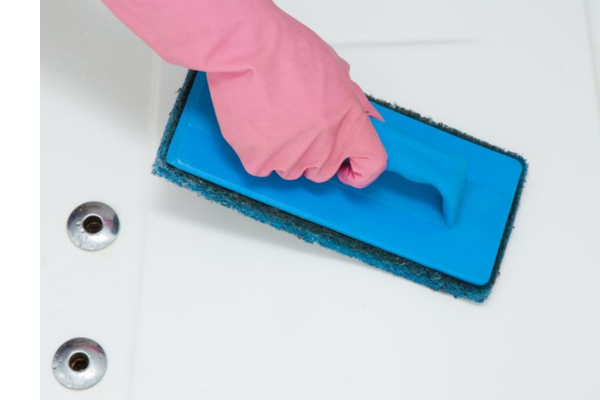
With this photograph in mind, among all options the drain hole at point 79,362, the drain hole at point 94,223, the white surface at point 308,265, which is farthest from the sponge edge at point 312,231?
the drain hole at point 79,362

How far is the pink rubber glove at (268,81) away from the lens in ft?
2.45

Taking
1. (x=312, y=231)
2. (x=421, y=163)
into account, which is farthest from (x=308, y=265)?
(x=421, y=163)

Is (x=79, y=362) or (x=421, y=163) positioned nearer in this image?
(x=421, y=163)

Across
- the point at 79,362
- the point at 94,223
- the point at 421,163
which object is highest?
the point at 421,163

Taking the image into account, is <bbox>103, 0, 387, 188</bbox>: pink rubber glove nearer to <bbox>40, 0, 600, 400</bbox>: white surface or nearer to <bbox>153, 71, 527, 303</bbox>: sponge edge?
<bbox>153, 71, 527, 303</bbox>: sponge edge

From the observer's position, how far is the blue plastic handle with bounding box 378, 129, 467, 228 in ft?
2.81

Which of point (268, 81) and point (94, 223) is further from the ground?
point (268, 81)

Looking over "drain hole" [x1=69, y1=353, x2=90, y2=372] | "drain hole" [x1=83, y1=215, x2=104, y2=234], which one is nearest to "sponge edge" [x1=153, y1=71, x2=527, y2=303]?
"drain hole" [x1=83, y1=215, x2=104, y2=234]

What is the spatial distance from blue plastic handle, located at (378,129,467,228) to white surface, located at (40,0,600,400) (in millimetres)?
175

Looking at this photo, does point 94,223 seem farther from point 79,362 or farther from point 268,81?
point 268,81

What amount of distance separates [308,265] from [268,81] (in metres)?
0.31

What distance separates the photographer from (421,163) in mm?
858

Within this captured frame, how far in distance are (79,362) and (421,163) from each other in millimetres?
497

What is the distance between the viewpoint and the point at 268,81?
2.54 ft
